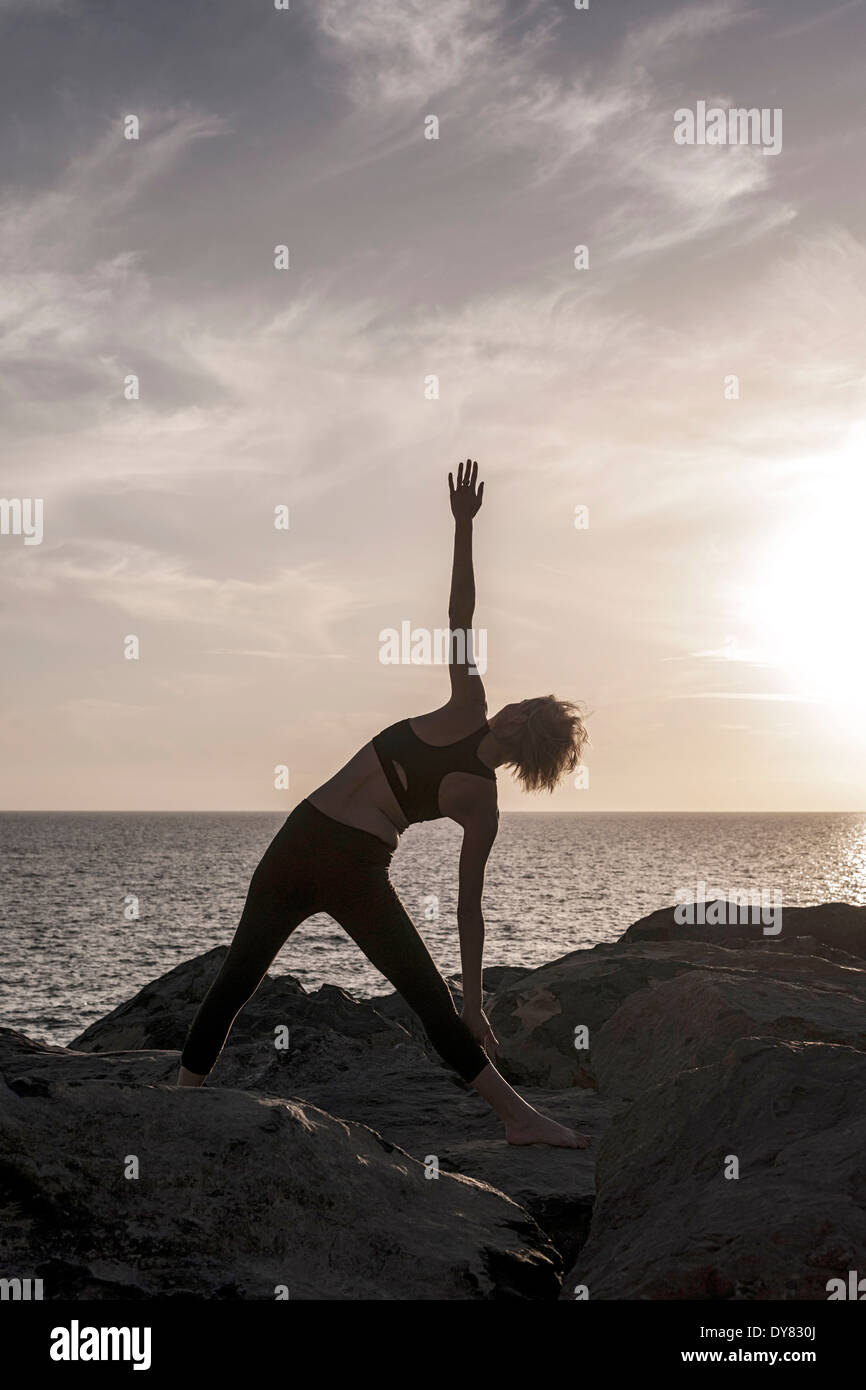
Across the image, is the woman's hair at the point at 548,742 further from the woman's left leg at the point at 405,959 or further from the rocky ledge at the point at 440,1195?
the rocky ledge at the point at 440,1195

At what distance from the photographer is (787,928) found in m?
14.2

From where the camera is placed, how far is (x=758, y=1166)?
3.48 m

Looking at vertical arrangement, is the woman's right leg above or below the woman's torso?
below

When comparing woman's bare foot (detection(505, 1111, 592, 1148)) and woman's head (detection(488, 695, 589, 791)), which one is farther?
woman's bare foot (detection(505, 1111, 592, 1148))

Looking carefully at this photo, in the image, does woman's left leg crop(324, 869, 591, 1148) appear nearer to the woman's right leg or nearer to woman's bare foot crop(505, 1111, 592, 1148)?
the woman's right leg

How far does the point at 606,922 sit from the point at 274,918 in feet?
152

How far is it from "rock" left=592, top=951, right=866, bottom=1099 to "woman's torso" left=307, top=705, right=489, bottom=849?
1.73 meters

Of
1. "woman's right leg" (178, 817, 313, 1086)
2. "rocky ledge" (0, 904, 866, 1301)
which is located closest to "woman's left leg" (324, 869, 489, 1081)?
"woman's right leg" (178, 817, 313, 1086)

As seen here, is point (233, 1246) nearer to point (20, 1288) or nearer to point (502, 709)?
point (20, 1288)

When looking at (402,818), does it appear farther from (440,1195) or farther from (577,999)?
(577,999)

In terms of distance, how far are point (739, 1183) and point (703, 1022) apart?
2308mm

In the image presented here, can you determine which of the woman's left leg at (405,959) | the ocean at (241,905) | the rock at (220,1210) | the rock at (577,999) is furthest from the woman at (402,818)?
the ocean at (241,905)

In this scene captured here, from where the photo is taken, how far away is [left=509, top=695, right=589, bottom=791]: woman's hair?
4371mm

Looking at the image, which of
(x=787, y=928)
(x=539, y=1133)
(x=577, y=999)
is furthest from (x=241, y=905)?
(x=539, y=1133)
